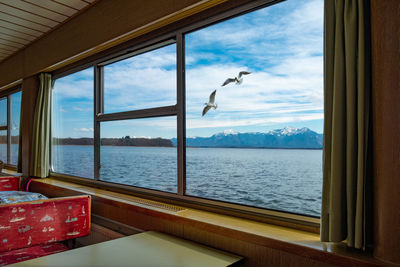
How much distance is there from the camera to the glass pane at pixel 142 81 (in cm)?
224

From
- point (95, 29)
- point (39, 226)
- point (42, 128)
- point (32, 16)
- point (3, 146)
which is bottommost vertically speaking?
point (39, 226)

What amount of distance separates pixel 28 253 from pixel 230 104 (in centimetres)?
161

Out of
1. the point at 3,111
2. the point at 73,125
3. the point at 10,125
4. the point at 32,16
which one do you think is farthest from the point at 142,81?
the point at 3,111

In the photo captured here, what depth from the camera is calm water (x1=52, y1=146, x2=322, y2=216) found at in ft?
5.44

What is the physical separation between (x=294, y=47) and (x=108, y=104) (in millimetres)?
1806

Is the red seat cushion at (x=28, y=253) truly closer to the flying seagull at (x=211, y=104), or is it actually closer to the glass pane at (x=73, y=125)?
the glass pane at (x=73, y=125)

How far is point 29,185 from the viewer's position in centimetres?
354

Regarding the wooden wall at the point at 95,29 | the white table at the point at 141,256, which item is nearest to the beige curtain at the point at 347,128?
the white table at the point at 141,256

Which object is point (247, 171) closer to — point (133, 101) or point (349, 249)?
point (133, 101)

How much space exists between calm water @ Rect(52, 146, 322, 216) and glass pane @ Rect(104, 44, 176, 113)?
1.36 ft

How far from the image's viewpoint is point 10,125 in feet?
15.8

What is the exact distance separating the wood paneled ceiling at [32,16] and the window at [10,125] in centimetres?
141

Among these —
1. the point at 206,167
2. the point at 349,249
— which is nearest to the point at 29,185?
the point at 206,167

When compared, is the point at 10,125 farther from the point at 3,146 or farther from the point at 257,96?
the point at 257,96
